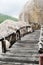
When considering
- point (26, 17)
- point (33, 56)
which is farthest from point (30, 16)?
point (33, 56)

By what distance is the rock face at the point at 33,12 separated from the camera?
12.8 meters

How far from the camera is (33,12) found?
13.0 meters

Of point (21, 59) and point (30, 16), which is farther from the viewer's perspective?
point (30, 16)

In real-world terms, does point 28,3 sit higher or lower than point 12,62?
higher

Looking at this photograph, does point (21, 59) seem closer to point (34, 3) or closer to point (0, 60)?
point (0, 60)

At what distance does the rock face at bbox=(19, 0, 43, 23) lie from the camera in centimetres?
1283

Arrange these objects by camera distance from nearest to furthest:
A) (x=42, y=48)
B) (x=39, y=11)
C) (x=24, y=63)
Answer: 1. (x=24, y=63)
2. (x=42, y=48)
3. (x=39, y=11)

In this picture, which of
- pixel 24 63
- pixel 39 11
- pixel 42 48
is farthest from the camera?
pixel 39 11

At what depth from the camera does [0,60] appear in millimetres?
3662

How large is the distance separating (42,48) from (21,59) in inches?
15.4

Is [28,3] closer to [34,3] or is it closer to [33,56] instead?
[34,3]

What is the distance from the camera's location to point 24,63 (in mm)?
3469

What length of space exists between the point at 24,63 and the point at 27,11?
983 centimetres

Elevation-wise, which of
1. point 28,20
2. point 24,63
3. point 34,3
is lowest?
point 24,63
